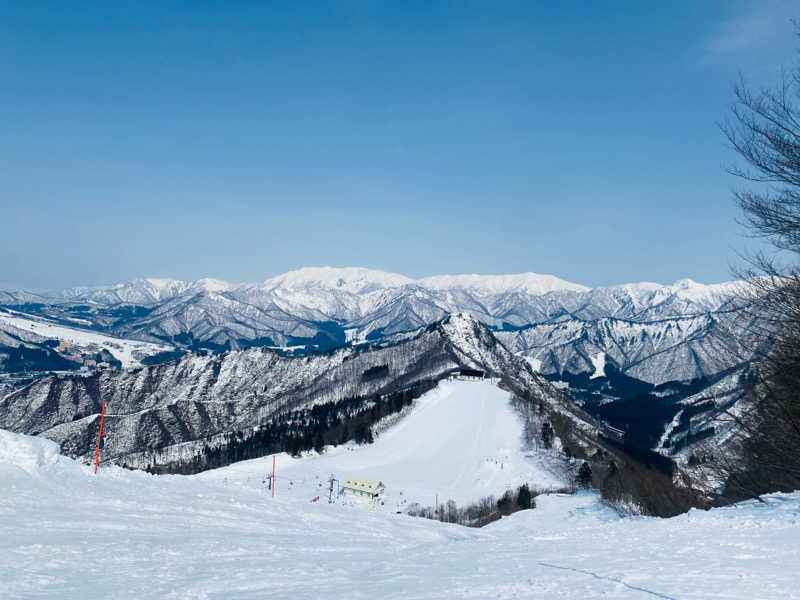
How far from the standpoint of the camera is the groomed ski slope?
70.6 meters

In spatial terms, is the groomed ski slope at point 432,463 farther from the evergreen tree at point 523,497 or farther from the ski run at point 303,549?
the ski run at point 303,549

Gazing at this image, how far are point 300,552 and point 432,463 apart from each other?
76.3 meters

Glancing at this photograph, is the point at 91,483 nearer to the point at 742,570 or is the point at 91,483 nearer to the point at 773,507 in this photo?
the point at 742,570

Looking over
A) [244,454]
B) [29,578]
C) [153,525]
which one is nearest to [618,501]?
[153,525]

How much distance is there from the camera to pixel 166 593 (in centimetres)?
927

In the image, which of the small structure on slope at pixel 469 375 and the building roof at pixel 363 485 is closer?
the building roof at pixel 363 485

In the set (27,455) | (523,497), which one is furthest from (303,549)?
(523,497)

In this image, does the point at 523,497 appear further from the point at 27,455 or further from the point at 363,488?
the point at 27,455

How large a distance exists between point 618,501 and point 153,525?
33.6 meters

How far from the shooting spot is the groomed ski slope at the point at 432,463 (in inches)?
2778

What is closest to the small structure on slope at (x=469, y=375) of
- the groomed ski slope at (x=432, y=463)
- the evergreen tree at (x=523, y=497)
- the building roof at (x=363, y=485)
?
the groomed ski slope at (x=432, y=463)

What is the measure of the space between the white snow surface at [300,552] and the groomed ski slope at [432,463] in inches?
1545

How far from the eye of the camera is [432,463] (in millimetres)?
85812

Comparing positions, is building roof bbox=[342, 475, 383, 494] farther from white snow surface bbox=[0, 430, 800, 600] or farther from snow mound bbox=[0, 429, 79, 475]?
snow mound bbox=[0, 429, 79, 475]
